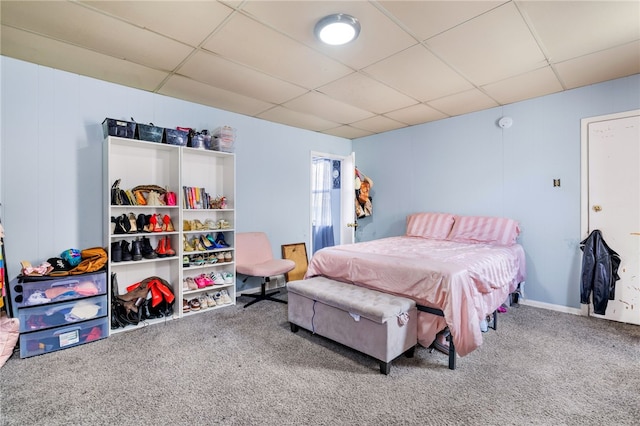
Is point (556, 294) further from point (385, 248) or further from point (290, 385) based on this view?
point (290, 385)

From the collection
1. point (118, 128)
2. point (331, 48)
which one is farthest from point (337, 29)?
point (118, 128)

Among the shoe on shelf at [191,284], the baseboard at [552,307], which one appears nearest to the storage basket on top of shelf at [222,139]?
the shoe on shelf at [191,284]

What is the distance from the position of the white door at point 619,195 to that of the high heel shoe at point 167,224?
4.55m

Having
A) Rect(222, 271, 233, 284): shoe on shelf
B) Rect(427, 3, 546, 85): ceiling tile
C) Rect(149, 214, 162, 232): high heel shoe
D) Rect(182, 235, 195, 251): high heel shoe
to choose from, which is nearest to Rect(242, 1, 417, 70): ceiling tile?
Rect(427, 3, 546, 85): ceiling tile

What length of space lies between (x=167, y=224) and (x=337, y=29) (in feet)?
8.40

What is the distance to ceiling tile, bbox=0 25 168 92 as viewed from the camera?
2.28m

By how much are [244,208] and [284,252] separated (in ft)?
3.14

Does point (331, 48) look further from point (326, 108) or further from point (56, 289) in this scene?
point (56, 289)

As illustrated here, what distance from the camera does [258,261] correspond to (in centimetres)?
392

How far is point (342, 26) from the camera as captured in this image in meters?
2.05

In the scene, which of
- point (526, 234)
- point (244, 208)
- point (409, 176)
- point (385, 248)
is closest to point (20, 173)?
point (244, 208)

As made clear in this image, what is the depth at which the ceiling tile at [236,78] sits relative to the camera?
263cm

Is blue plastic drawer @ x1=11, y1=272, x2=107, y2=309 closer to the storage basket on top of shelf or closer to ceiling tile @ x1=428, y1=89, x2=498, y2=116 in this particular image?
the storage basket on top of shelf

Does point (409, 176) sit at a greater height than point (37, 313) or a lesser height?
greater
